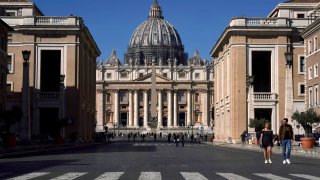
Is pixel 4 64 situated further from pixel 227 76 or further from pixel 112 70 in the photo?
pixel 112 70

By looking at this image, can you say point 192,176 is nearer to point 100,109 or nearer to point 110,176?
point 110,176

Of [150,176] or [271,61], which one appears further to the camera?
[271,61]

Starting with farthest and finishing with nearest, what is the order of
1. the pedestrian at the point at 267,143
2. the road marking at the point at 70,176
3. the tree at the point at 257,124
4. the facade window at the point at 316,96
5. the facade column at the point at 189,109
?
the facade column at the point at 189,109, the tree at the point at 257,124, the facade window at the point at 316,96, the pedestrian at the point at 267,143, the road marking at the point at 70,176

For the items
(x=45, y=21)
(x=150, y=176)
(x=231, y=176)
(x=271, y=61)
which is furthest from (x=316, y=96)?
(x=150, y=176)

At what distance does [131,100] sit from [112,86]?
743 cm

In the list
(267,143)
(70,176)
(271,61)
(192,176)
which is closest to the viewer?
(70,176)

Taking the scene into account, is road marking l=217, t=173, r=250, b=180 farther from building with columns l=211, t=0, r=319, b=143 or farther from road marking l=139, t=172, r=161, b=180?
building with columns l=211, t=0, r=319, b=143

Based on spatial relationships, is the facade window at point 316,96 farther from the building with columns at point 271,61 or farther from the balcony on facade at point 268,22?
the balcony on facade at point 268,22

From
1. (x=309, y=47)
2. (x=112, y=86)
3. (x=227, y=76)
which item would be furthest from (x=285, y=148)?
(x=112, y=86)

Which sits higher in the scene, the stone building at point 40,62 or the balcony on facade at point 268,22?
the balcony on facade at point 268,22

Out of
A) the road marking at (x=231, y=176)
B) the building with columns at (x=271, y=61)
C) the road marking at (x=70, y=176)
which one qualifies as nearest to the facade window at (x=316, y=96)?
the building with columns at (x=271, y=61)

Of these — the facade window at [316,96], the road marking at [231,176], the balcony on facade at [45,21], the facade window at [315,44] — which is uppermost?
the balcony on facade at [45,21]

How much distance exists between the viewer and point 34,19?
237 ft

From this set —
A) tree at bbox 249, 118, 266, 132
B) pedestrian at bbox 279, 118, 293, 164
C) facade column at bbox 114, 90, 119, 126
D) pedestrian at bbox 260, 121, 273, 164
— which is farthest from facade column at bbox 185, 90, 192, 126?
pedestrian at bbox 279, 118, 293, 164
